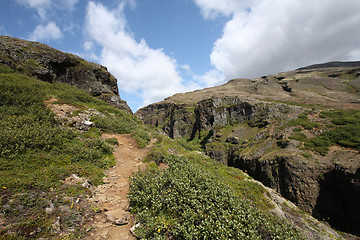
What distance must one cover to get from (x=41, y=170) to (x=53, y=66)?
92.6ft

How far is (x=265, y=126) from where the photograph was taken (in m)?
41.8

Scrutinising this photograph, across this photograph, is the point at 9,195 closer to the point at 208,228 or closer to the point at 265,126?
the point at 208,228

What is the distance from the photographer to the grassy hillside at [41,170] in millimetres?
4770

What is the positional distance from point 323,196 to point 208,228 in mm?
28494

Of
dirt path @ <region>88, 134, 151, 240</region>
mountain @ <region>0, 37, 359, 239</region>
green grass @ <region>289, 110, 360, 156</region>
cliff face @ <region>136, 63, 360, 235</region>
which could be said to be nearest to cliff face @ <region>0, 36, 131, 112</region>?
mountain @ <region>0, 37, 359, 239</region>

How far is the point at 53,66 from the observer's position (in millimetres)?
26438

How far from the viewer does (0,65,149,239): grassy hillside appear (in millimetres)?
4770

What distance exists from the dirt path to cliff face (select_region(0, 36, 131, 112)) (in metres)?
20.3

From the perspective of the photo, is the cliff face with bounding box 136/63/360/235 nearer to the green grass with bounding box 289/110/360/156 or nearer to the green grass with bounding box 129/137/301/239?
the green grass with bounding box 289/110/360/156

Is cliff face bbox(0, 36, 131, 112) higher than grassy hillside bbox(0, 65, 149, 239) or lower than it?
higher

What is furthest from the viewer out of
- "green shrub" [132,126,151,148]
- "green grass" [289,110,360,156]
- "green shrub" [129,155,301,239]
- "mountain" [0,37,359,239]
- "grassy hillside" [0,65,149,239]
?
"green grass" [289,110,360,156]

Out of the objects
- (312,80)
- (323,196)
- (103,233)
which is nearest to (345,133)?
(323,196)

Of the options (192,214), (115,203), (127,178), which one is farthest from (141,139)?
(192,214)

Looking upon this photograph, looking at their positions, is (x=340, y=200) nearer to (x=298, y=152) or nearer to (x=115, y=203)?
(x=298, y=152)
